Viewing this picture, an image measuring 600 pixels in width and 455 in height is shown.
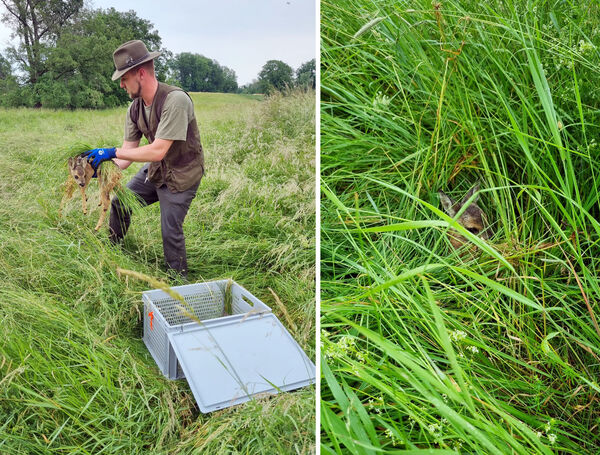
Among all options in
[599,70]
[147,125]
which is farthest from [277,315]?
[599,70]

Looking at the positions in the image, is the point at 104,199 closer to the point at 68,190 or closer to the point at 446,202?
the point at 68,190

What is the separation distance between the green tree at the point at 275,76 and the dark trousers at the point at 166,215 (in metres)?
0.29

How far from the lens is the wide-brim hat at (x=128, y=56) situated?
108cm

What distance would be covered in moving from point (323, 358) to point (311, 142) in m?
0.54

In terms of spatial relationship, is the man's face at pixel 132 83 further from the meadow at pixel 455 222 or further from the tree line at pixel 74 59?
the meadow at pixel 455 222

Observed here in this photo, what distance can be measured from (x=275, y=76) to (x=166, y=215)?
15.3 inches

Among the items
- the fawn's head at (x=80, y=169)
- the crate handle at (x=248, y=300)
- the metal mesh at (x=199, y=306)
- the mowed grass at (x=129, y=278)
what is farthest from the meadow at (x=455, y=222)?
the fawn's head at (x=80, y=169)

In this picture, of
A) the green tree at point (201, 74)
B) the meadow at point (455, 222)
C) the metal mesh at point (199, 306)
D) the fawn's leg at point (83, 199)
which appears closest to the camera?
the meadow at point (455, 222)

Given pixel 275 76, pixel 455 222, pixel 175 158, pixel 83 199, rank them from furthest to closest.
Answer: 1. pixel 175 158
2. pixel 275 76
3. pixel 83 199
4. pixel 455 222

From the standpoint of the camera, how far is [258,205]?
1.25 meters

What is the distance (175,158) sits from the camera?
123 cm

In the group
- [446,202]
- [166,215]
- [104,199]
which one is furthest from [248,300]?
[446,202]

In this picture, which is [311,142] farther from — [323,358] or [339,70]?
[323,358]

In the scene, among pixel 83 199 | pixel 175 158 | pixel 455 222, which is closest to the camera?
pixel 455 222
